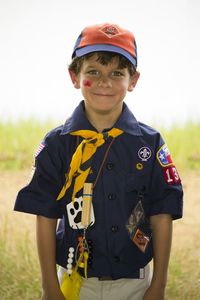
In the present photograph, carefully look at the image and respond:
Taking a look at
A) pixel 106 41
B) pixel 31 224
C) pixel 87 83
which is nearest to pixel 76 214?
pixel 87 83

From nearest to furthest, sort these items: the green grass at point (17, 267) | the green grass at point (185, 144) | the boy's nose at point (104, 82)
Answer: the boy's nose at point (104, 82)
the green grass at point (17, 267)
the green grass at point (185, 144)

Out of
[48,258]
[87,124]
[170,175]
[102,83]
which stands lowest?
[48,258]

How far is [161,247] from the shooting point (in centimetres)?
142

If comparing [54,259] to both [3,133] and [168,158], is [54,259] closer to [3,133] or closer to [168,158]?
[168,158]

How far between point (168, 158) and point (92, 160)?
229 mm

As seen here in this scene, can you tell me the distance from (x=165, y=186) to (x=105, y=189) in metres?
0.18

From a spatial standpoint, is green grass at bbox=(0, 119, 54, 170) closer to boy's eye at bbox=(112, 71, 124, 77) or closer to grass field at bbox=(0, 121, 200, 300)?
grass field at bbox=(0, 121, 200, 300)

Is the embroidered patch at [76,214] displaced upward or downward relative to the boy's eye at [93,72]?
downward

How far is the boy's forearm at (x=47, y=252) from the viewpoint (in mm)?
1417

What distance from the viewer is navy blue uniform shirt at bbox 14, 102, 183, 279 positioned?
1389 mm

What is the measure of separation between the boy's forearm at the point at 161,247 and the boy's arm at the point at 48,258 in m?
0.29

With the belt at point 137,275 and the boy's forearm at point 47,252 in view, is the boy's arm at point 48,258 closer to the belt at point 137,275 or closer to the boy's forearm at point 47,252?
the boy's forearm at point 47,252

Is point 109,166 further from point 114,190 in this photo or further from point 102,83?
point 102,83

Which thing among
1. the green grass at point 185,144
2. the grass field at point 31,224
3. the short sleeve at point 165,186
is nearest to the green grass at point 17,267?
the grass field at point 31,224
